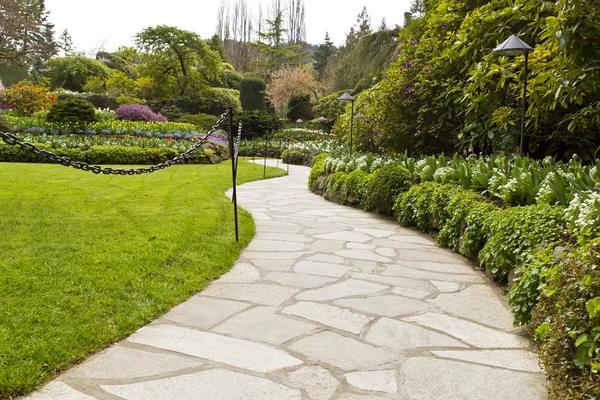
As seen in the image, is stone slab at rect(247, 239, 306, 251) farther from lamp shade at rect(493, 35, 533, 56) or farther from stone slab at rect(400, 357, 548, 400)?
lamp shade at rect(493, 35, 533, 56)

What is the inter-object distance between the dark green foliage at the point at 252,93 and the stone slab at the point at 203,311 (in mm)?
31115

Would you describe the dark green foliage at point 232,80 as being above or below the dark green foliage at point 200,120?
above

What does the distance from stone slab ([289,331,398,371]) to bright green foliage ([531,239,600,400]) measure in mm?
698

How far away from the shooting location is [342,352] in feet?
7.66

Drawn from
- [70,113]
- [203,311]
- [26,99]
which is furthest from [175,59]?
[203,311]

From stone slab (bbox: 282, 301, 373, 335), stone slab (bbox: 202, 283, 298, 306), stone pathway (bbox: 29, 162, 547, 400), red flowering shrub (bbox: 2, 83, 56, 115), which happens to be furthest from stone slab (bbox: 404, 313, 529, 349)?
red flowering shrub (bbox: 2, 83, 56, 115)

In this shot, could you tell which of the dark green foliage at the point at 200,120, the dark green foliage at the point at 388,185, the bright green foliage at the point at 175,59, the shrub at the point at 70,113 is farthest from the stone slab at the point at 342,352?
the bright green foliage at the point at 175,59

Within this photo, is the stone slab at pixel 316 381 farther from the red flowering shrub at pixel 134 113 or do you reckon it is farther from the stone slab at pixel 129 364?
the red flowering shrub at pixel 134 113

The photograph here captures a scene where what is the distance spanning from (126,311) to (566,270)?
2.29 metres

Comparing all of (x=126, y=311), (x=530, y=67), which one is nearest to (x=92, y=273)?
(x=126, y=311)

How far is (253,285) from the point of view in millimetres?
3400

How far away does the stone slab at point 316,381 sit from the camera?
1.94m

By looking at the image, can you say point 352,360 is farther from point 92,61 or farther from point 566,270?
point 92,61

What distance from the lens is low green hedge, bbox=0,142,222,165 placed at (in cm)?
1138
